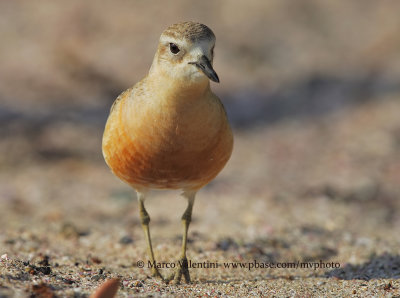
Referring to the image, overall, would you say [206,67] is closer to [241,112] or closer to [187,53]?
[187,53]

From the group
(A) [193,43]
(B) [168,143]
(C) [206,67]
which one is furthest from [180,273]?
(A) [193,43]

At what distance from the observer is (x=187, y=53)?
5.00m

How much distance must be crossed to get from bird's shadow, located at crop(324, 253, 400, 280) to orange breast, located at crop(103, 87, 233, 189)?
6.11 feet

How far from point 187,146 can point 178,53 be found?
809 mm

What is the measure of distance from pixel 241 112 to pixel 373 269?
725cm

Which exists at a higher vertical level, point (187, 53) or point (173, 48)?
point (173, 48)

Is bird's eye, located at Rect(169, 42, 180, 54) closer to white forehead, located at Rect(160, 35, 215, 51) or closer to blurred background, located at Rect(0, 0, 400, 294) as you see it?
white forehead, located at Rect(160, 35, 215, 51)

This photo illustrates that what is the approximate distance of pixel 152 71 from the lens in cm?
536

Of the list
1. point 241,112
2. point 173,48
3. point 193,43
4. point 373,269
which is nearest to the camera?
point 193,43

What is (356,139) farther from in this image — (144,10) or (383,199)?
(144,10)

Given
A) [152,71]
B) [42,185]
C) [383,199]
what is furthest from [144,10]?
[152,71]

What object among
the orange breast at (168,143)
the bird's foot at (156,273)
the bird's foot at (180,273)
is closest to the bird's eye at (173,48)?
the orange breast at (168,143)

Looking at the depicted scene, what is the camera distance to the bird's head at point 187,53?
493cm

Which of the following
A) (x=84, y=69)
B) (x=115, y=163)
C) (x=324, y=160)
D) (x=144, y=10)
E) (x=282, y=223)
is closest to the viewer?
(x=115, y=163)
